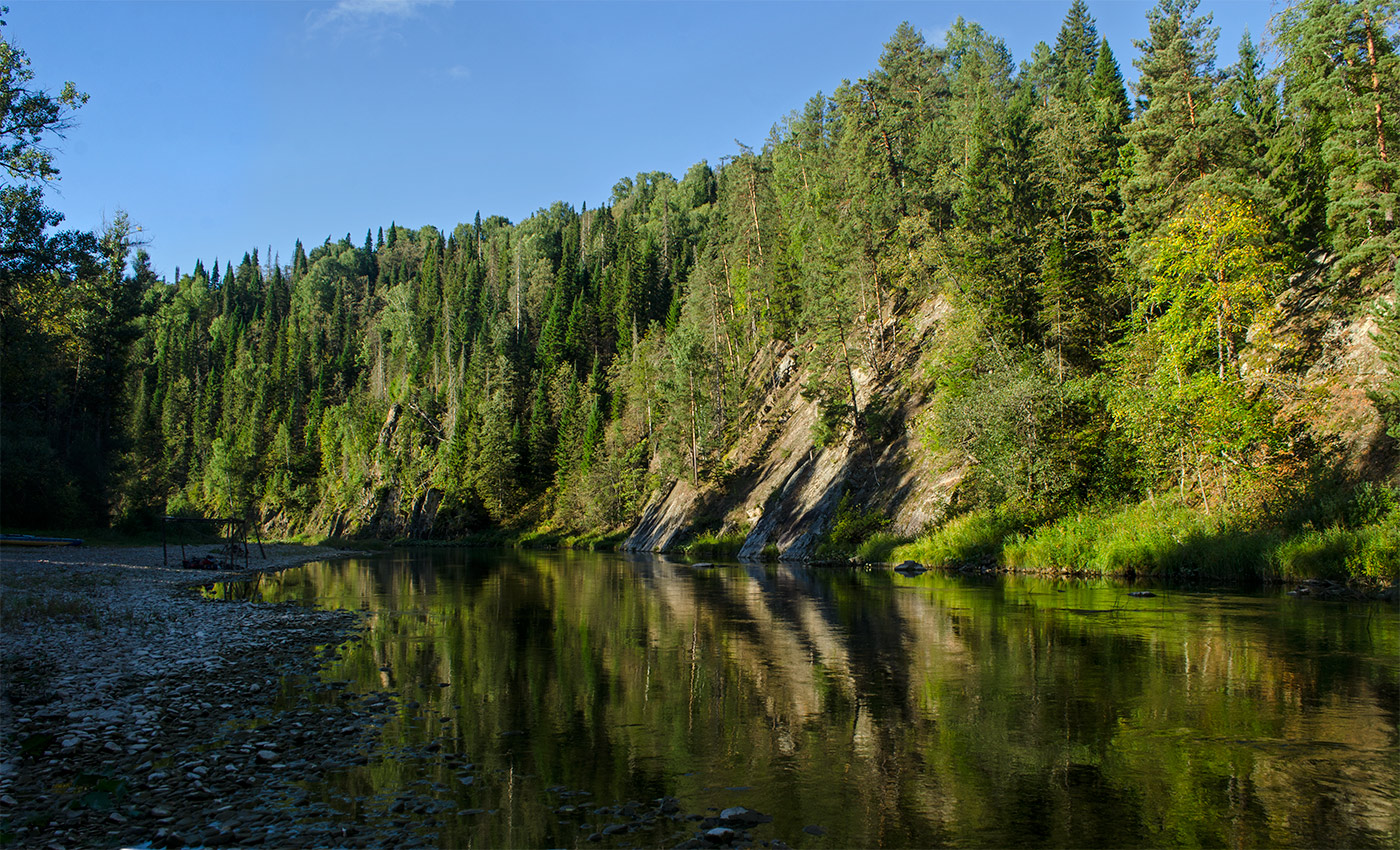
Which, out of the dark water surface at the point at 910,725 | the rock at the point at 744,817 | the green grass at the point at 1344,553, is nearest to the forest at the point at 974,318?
the green grass at the point at 1344,553

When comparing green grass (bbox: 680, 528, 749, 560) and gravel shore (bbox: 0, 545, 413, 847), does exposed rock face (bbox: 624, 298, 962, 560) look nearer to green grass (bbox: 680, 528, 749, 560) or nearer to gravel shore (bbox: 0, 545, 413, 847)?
green grass (bbox: 680, 528, 749, 560)

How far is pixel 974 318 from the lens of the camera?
145 ft

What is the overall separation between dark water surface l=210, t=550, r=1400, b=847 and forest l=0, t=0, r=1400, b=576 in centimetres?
1334

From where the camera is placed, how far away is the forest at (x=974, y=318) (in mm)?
29672

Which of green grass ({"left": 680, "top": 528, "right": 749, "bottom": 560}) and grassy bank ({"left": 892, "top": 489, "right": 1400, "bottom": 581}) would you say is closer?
grassy bank ({"left": 892, "top": 489, "right": 1400, "bottom": 581})

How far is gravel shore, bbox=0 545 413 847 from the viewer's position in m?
6.91

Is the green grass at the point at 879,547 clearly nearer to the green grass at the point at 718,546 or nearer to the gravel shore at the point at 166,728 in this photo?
the green grass at the point at 718,546

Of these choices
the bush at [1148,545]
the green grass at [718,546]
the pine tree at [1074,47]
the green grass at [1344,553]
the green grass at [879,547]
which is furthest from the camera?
the pine tree at [1074,47]

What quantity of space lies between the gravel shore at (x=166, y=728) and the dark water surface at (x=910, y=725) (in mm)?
656

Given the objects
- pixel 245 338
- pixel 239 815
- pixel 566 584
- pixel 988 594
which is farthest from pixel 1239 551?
pixel 245 338

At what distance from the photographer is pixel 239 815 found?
281 inches

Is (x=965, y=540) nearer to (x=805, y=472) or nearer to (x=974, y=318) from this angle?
(x=974, y=318)

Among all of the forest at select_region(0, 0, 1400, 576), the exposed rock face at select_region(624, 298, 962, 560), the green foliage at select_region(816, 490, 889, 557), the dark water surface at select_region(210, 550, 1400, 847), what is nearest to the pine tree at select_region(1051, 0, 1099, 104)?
the forest at select_region(0, 0, 1400, 576)

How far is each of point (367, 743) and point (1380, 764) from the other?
11608 mm
